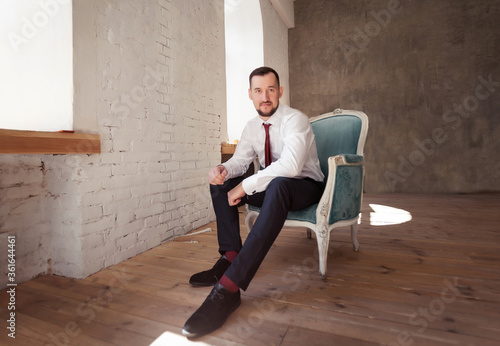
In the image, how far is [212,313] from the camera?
114cm

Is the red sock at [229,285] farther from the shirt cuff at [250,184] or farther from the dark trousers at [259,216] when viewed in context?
the shirt cuff at [250,184]

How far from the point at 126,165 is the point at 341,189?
1.37m

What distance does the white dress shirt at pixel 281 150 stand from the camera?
1.47 metres

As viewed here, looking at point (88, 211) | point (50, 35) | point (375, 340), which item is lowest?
point (375, 340)

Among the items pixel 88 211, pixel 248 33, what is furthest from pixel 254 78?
pixel 248 33

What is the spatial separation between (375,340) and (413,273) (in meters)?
0.76

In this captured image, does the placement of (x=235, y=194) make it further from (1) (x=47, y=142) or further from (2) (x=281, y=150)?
(1) (x=47, y=142)

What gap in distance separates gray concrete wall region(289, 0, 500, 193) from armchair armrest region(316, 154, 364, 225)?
12.8 feet

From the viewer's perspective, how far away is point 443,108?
16.0 feet

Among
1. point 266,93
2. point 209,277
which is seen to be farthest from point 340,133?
point 209,277

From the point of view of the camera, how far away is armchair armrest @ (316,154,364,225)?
1563 mm

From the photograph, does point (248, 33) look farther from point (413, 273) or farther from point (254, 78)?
point (413, 273)

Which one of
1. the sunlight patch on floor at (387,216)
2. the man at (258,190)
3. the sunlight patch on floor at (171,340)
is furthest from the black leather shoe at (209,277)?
the sunlight patch on floor at (387,216)

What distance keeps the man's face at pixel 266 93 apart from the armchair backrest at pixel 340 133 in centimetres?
47
